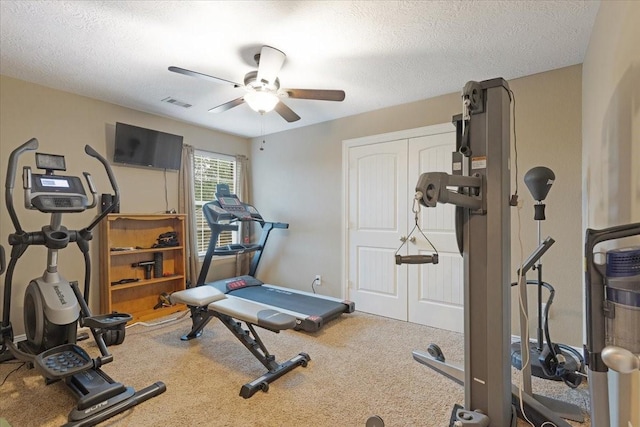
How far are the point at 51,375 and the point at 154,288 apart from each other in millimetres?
2094

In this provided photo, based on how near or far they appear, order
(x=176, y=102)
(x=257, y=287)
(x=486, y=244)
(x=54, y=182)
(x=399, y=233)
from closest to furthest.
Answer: (x=486, y=244) < (x=54, y=182) < (x=176, y=102) < (x=399, y=233) < (x=257, y=287)

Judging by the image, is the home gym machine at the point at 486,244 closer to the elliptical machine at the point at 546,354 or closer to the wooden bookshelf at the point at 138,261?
the elliptical machine at the point at 546,354

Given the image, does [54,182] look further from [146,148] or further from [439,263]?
[439,263]

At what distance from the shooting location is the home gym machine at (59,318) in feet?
6.45

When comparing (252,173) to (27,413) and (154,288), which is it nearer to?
(154,288)

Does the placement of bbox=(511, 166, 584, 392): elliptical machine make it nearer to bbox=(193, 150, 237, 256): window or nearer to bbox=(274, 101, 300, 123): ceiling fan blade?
bbox=(274, 101, 300, 123): ceiling fan blade

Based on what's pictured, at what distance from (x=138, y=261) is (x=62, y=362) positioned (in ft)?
6.25

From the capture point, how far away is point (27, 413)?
6.33 feet

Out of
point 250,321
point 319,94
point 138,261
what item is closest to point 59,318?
point 250,321

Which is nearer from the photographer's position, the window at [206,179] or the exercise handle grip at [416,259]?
the exercise handle grip at [416,259]

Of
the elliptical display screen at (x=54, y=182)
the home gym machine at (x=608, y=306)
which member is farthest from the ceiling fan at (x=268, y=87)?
the home gym machine at (x=608, y=306)

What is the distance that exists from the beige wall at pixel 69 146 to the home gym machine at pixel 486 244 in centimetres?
377

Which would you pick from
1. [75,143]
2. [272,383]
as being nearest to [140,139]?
[75,143]

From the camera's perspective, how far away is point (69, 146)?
331 centimetres
